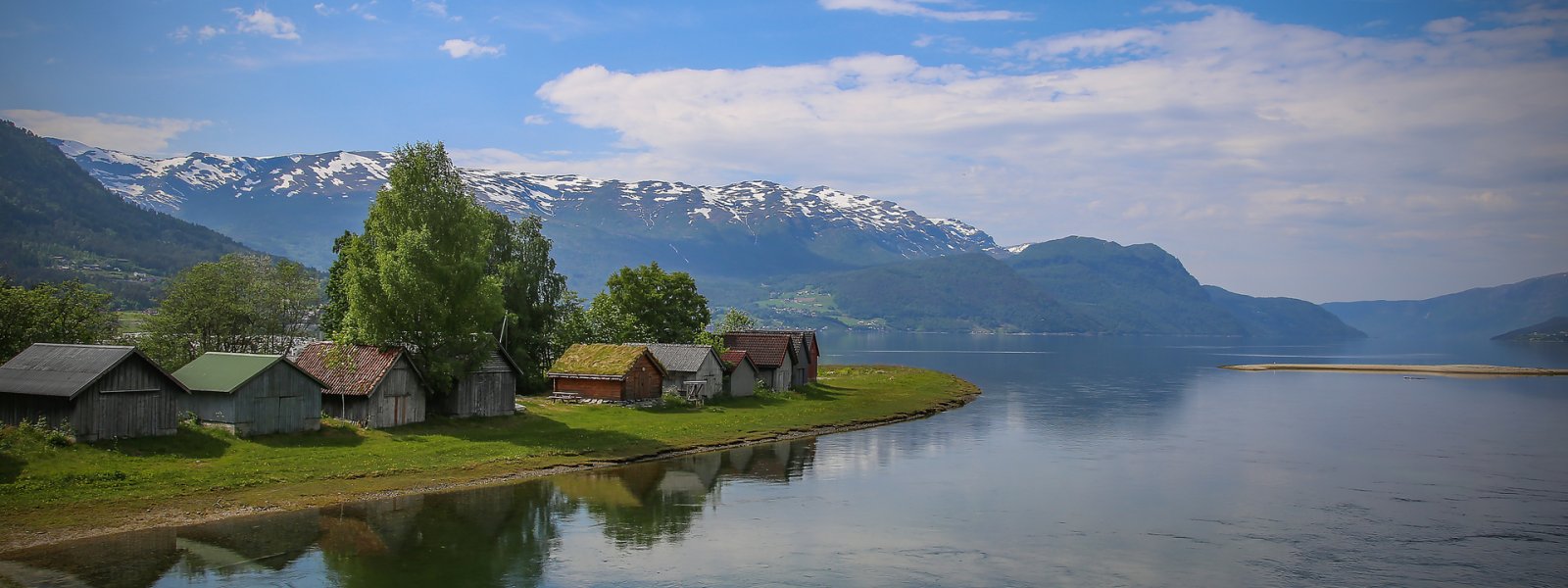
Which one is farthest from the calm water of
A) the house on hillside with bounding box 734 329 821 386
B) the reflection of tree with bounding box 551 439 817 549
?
the house on hillside with bounding box 734 329 821 386

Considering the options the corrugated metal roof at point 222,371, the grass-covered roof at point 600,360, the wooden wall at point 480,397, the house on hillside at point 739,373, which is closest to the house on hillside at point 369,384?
the wooden wall at point 480,397

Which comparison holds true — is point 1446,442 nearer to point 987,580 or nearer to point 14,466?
point 987,580

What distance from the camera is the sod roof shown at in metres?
84.8

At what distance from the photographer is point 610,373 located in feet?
276

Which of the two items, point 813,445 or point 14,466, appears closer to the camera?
point 14,466

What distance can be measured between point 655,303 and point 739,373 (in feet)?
A: 46.4

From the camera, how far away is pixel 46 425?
155 ft

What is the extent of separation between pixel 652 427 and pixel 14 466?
39526 millimetres

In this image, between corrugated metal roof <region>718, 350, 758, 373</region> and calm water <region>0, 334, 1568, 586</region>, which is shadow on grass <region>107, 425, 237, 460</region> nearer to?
calm water <region>0, 334, 1568, 586</region>

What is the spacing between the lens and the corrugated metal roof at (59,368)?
47.4 metres

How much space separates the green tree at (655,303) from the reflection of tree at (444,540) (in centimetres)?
5496

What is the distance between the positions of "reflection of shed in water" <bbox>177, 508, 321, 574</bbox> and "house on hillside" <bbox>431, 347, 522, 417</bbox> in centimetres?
2448

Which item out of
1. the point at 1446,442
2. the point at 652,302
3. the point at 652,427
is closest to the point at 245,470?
the point at 652,427

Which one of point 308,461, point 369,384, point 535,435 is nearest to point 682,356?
point 535,435
